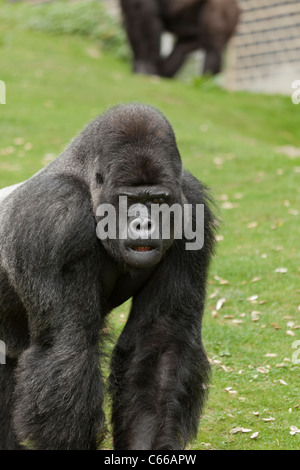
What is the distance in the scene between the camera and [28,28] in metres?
17.9

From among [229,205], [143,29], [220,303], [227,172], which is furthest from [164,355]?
[143,29]

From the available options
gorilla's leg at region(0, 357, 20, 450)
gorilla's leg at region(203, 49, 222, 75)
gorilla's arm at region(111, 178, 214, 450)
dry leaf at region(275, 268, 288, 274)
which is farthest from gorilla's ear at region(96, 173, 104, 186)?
gorilla's leg at region(203, 49, 222, 75)

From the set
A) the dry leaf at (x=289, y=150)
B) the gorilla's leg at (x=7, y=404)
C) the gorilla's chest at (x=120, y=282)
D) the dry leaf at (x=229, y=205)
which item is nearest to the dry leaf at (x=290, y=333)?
the gorilla's chest at (x=120, y=282)

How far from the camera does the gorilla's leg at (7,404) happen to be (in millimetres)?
3867

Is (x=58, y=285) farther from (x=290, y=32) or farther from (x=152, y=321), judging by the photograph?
(x=290, y=32)

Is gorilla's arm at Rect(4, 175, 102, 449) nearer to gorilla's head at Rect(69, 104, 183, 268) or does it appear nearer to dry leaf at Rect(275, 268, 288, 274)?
gorilla's head at Rect(69, 104, 183, 268)

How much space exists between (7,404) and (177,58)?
13.2 metres

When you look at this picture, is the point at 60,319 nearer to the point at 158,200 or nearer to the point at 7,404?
the point at 158,200

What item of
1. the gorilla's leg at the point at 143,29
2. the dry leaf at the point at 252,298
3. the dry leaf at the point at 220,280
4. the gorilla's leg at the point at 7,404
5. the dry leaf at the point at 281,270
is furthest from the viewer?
the gorilla's leg at the point at 143,29

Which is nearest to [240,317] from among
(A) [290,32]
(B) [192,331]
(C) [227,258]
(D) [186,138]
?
(C) [227,258]

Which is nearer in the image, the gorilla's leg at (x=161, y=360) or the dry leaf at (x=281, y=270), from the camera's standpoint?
the gorilla's leg at (x=161, y=360)

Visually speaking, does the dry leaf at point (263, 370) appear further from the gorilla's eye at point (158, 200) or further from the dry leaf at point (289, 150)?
the dry leaf at point (289, 150)

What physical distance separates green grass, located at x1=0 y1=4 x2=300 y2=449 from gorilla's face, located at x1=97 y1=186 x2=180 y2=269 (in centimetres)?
109

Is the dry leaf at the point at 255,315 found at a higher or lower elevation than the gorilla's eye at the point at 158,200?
lower
